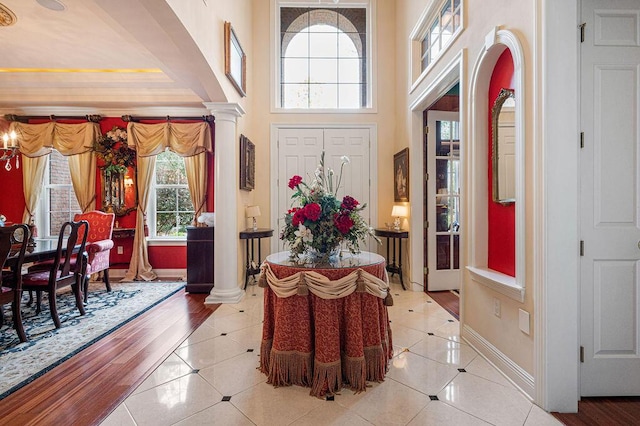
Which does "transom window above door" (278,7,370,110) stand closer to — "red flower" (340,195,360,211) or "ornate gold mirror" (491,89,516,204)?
"ornate gold mirror" (491,89,516,204)

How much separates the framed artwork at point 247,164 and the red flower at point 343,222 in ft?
8.41

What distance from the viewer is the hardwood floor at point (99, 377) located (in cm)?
182

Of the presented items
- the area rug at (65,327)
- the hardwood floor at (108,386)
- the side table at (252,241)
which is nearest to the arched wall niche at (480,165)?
the hardwood floor at (108,386)

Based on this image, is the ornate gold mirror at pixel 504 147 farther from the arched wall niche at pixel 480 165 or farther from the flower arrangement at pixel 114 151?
the flower arrangement at pixel 114 151

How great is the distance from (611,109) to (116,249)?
6623 mm

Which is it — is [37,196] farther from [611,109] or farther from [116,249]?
[611,109]

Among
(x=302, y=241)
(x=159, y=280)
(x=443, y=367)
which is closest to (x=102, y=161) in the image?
(x=159, y=280)

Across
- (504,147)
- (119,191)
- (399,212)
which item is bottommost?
(399,212)

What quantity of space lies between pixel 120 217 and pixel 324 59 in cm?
468

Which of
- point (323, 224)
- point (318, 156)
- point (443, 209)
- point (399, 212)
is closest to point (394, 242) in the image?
point (399, 212)

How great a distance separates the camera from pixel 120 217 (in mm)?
5297

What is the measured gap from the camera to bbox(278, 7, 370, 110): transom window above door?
5387 mm

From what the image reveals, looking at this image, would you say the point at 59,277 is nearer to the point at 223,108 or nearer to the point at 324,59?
the point at 223,108

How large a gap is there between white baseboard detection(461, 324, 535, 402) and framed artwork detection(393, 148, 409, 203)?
2.26 meters
